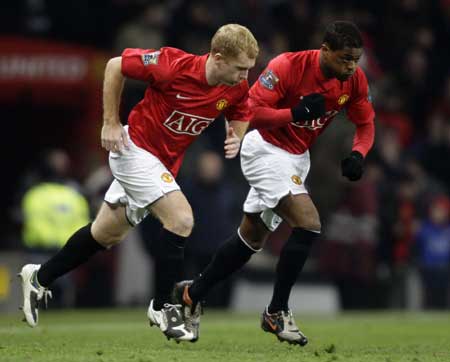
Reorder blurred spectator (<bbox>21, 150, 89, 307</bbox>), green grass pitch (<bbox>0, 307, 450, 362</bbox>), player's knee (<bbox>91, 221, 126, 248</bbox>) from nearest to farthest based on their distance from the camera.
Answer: green grass pitch (<bbox>0, 307, 450, 362</bbox>) < player's knee (<bbox>91, 221, 126, 248</bbox>) < blurred spectator (<bbox>21, 150, 89, 307</bbox>)

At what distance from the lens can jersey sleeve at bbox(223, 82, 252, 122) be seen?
9317 millimetres

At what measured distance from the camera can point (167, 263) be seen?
8992mm

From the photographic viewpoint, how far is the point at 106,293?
17.6 metres

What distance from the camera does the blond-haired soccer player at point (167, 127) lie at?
29.1ft

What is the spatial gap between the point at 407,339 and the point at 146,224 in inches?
223

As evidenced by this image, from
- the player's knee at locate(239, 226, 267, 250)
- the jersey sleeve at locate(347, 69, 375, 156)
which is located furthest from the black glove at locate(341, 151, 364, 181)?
the player's knee at locate(239, 226, 267, 250)

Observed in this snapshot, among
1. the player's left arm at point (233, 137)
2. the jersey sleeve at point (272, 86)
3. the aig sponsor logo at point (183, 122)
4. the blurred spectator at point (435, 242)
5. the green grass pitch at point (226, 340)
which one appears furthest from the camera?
the blurred spectator at point (435, 242)

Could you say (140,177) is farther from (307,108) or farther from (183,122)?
(307,108)

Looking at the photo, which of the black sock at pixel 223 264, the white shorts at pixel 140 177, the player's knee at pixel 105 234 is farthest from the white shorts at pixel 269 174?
the player's knee at pixel 105 234

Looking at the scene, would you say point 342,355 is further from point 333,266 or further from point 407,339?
point 333,266

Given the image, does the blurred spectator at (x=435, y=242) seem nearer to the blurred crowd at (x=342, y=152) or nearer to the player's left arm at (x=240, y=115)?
the blurred crowd at (x=342, y=152)

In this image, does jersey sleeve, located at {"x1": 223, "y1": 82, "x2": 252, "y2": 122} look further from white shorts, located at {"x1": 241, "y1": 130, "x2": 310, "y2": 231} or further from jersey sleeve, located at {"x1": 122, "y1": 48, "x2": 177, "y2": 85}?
jersey sleeve, located at {"x1": 122, "y1": 48, "x2": 177, "y2": 85}

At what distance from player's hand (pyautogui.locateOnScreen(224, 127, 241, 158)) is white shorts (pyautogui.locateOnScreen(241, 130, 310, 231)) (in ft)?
1.79

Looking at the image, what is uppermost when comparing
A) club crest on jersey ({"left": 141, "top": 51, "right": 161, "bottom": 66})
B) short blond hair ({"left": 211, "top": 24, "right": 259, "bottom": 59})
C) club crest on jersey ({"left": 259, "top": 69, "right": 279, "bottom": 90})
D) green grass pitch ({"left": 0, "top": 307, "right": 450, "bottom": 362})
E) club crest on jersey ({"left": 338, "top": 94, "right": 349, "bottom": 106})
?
short blond hair ({"left": 211, "top": 24, "right": 259, "bottom": 59})
